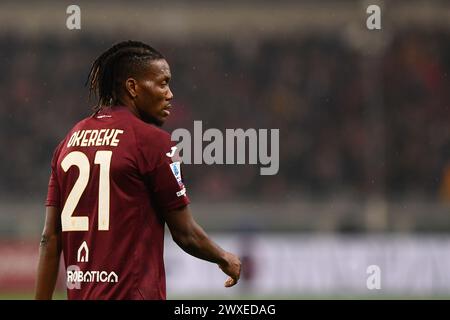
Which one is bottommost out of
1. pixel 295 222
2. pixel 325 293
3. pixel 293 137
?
pixel 325 293

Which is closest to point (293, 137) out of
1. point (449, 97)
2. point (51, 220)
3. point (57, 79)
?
point (449, 97)

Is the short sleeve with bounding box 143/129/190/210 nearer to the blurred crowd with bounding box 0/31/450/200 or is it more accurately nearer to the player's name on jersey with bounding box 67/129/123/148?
the player's name on jersey with bounding box 67/129/123/148

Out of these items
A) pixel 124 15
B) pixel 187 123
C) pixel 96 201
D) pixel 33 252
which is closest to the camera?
pixel 96 201

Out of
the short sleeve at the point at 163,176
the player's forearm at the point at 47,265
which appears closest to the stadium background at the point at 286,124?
the player's forearm at the point at 47,265

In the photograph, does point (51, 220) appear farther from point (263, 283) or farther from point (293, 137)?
point (293, 137)

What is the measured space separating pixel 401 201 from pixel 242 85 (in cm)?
512

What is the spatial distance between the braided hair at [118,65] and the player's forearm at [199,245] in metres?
0.70

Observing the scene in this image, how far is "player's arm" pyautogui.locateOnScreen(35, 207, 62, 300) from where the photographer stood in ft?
14.9

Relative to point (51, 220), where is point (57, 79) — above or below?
above

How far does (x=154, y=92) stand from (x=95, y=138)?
339 millimetres

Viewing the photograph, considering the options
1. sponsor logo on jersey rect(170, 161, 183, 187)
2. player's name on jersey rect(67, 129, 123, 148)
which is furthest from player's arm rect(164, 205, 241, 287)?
player's name on jersey rect(67, 129, 123, 148)

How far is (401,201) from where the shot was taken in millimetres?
17391

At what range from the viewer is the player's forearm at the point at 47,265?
14.9 feet

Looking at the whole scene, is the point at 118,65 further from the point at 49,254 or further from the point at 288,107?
the point at 288,107
